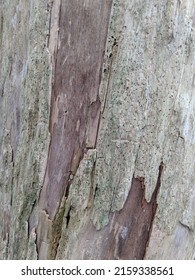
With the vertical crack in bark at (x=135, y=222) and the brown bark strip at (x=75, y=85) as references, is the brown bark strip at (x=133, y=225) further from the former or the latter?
the brown bark strip at (x=75, y=85)

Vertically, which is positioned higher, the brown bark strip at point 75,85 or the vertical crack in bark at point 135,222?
the brown bark strip at point 75,85

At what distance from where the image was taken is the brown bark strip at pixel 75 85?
40.4 inches

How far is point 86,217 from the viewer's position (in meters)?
1.07

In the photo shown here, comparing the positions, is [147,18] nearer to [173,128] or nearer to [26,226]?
[173,128]

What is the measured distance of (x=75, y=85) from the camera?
105 cm

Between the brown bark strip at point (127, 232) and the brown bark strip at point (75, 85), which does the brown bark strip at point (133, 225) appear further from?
the brown bark strip at point (75, 85)

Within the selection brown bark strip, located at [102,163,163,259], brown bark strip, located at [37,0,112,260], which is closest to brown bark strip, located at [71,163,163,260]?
brown bark strip, located at [102,163,163,259]

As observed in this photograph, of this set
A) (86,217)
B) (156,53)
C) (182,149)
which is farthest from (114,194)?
(156,53)

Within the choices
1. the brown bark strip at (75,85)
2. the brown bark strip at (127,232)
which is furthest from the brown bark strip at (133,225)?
the brown bark strip at (75,85)

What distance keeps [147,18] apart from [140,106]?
0.21 meters

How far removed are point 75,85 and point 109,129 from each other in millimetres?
143

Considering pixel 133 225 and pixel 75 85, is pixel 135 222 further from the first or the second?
pixel 75 85

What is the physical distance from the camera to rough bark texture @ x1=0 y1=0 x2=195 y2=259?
1000mm

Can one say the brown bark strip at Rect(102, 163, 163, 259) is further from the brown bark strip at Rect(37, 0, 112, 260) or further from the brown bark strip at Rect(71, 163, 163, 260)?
the brown bark strip at Rect(37, 0, 112, 260)
